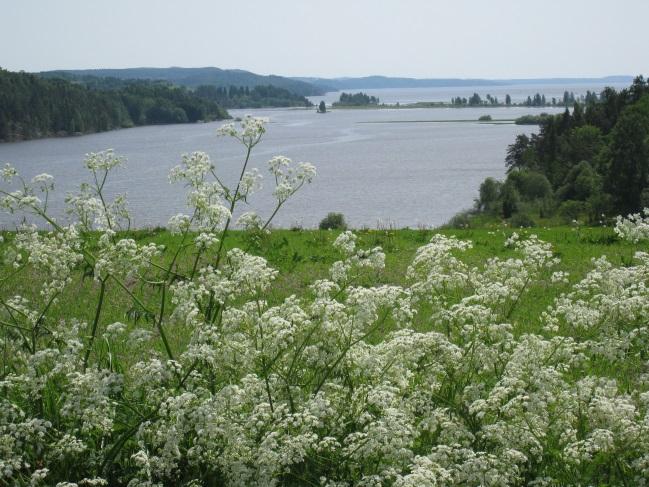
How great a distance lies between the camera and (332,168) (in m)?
77.4

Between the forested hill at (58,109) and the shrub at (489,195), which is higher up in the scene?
the forested hill at (58,109)

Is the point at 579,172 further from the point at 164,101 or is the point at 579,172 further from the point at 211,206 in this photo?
the point at 164,101

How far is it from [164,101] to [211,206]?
544 feet

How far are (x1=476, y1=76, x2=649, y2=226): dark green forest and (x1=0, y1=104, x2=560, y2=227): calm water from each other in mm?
3739

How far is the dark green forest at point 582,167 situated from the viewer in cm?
6238

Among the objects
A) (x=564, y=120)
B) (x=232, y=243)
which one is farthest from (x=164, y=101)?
(x=232, y=243)

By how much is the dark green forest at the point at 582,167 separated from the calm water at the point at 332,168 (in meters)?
3.74

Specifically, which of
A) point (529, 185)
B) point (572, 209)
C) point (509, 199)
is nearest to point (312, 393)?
point (509, 199)

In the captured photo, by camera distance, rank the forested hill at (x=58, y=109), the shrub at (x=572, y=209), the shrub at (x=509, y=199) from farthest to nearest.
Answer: the forested hill at (x=58, y=109), the shrub at (x=572, y=209), the shrub at (x=509, y=199)

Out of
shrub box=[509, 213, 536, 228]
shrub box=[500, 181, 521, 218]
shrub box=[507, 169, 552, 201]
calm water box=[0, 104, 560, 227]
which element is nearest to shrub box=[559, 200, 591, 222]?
shrub box=[500, 181, 521, 218]

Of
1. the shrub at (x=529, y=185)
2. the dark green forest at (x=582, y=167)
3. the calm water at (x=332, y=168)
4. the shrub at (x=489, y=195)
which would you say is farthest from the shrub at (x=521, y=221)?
the shrub at (x=529, y=185)

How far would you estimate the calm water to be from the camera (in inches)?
1938

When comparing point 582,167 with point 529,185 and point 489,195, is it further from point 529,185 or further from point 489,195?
point 489,195

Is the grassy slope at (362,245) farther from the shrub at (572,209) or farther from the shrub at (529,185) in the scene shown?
the shrub at (529,185)
